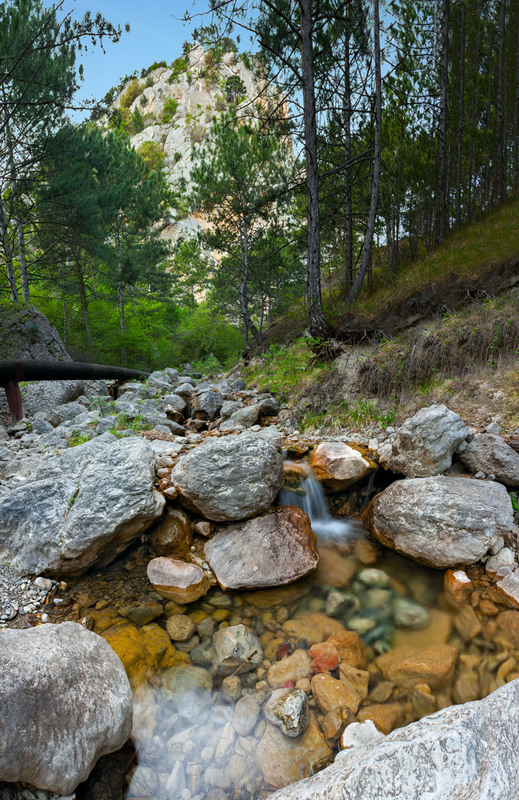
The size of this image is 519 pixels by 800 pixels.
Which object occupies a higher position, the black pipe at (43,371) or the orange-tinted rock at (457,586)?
the black pipe at (43,371)

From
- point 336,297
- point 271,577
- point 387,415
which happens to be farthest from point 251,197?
point 271,577

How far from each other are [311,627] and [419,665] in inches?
28.8

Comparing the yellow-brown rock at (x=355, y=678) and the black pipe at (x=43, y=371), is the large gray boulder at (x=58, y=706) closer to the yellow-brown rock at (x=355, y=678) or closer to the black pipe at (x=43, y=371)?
the yellow-brown rock at (x=355, y=678)

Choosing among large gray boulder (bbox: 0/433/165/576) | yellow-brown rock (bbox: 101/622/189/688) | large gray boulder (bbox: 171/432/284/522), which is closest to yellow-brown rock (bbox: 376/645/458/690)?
yellow-brown rock (bbox: 101/622/189/688)

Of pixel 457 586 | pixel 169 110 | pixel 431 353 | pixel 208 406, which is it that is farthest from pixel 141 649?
pixel 169 110

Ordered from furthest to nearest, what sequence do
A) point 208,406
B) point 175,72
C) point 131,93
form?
point 131,93 < point 175,72 < point 208,406

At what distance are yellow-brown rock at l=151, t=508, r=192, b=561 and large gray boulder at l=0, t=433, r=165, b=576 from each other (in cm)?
22

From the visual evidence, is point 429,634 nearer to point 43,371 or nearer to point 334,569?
point 334,569

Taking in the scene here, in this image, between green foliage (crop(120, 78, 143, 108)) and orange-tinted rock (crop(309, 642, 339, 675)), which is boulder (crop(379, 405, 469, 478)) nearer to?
orange-tinted rock (crop(309, 642, 339, 675))

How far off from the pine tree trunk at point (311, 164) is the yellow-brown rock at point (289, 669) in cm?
555

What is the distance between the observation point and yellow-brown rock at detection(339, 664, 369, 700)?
7.19 feet

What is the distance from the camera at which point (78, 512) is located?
2859 mm

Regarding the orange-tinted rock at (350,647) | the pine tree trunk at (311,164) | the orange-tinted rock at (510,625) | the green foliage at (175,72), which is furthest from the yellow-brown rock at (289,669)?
the green foliage at (175,72)

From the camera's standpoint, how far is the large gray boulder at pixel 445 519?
117 inches
